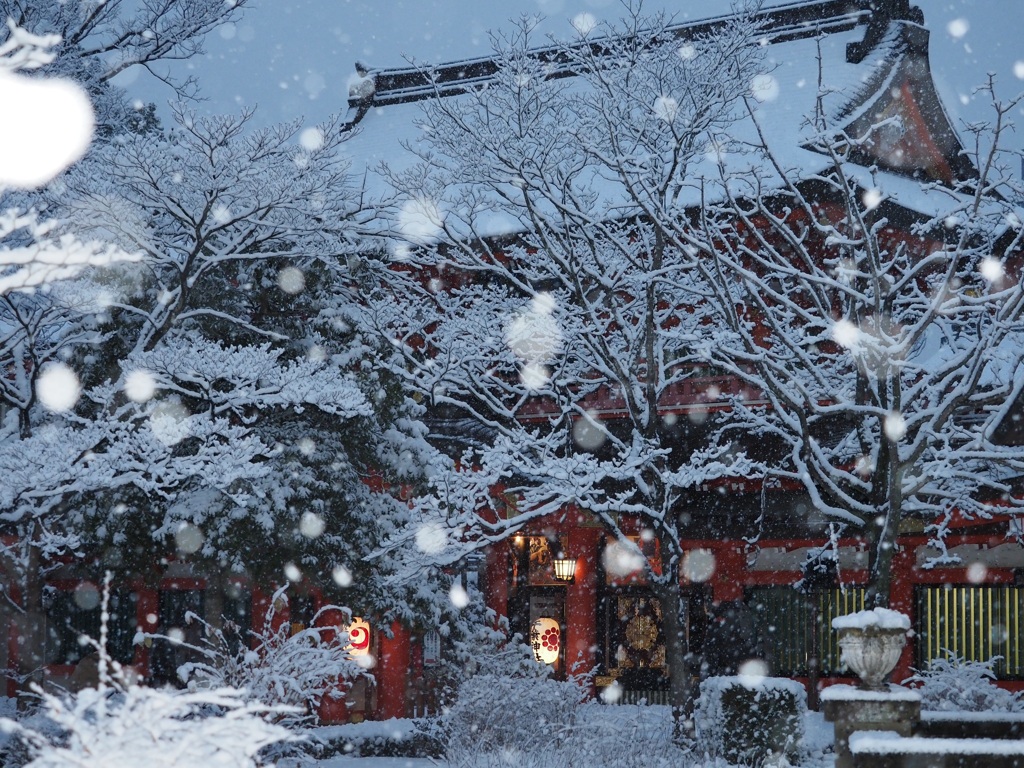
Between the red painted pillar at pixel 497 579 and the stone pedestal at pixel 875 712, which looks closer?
the stone pedestal at pixel 875 712

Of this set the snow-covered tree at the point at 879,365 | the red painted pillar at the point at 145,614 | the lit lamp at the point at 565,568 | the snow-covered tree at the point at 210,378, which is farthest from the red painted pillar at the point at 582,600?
the red painted pillar at the point at 145,614

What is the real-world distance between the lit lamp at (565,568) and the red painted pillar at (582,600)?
14cm

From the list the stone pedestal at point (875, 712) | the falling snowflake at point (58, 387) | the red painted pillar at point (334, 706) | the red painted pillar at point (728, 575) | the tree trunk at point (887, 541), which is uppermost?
the falling snowflake at point (58, 387)

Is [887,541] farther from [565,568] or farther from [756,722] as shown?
[565,568]

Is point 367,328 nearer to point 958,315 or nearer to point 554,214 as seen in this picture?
point 554,214

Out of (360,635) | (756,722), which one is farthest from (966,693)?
(360,635)

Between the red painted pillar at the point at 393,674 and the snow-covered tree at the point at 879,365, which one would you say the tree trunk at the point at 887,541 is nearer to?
the snow-covered tree at the point at 879,365

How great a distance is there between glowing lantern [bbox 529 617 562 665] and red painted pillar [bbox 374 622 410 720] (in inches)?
103

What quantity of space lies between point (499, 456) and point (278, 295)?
14.2 ft

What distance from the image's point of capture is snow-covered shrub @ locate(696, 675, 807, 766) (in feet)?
39.4

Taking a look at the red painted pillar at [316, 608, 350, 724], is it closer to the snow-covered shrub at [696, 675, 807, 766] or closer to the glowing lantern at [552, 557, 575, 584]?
the glowing lantern at [552, 557, 575, 584]

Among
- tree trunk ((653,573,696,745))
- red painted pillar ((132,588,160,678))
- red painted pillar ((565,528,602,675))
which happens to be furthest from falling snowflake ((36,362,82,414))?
red painted pillar ((565,528,602,675))

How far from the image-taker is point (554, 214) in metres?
19.8

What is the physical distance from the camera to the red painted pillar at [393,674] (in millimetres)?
19750
